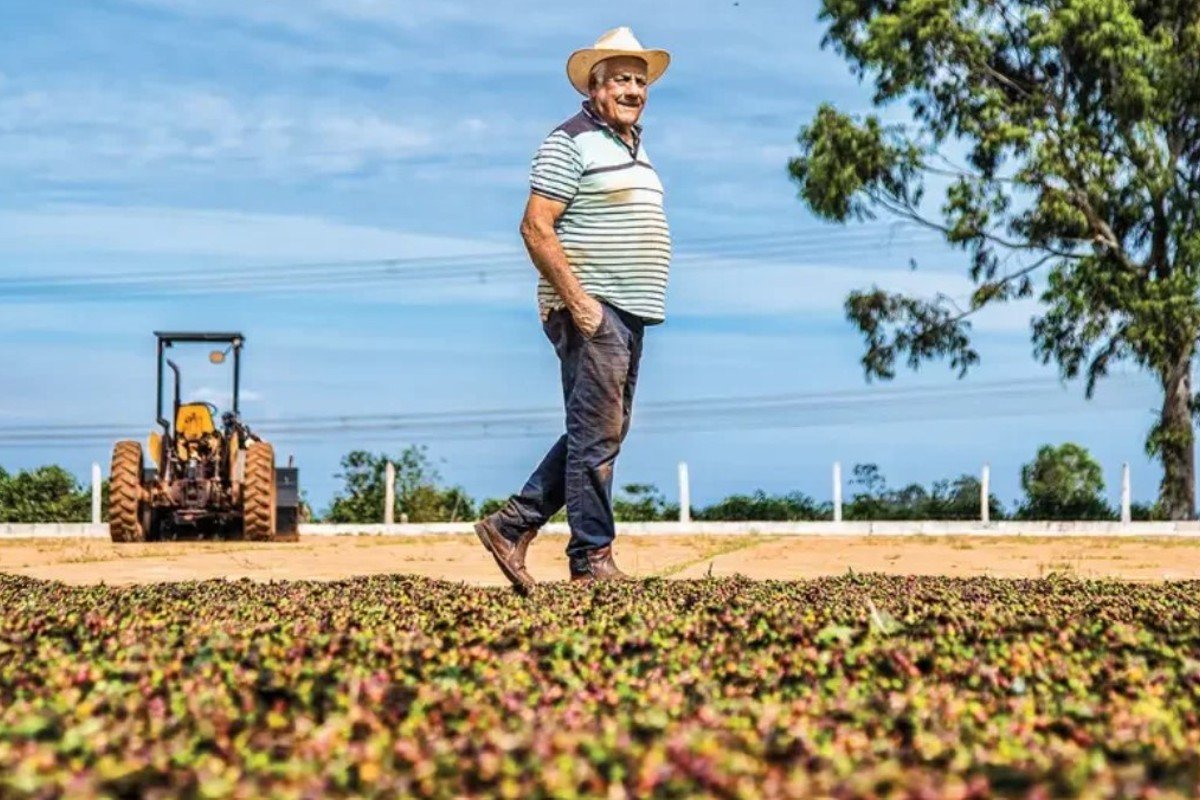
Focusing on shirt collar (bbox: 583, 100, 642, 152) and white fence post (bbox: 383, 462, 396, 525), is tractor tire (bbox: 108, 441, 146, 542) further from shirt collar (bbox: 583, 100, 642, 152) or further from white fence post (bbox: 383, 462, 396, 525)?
shirt collar (bbox: 583, 100, 642, 152)

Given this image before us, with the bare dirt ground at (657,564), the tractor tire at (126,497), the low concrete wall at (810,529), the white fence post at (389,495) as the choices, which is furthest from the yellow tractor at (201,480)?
the bare dirt ground at (657,564)

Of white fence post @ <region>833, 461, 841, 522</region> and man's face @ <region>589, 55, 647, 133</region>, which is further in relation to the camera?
white fence post @ <region>833, 461, 841, 522</region>

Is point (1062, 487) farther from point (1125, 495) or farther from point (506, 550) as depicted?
point (506, 550)

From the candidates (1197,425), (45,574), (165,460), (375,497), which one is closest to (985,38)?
(1197,425)

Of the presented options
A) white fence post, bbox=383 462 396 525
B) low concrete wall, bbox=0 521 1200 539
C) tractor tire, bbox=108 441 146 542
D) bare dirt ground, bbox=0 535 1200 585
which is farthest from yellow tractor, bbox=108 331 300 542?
bare dirt ground, bbox=0 535 1200 585

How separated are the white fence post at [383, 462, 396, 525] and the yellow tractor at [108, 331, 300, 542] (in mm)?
5632

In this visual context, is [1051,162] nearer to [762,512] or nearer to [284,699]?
[762,512]

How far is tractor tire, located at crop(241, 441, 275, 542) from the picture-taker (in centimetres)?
1766

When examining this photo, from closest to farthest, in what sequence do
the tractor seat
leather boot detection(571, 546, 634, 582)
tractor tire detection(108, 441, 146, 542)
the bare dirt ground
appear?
1. leather boot detection(571, 546, 634, 582)
2. the bare dirt ground
3. tractor tire detection(108, 441, 146, 542)
4. the tractor seat

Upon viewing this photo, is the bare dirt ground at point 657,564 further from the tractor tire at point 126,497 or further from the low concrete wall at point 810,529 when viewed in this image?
the low concrete wall at point 810,529

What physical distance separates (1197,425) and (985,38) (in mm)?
7612

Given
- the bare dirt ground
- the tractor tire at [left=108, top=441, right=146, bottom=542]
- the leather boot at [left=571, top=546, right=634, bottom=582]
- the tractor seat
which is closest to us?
the leather boot at [left=571, top=546, right=634, bottom=582]

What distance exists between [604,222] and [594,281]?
220 mm

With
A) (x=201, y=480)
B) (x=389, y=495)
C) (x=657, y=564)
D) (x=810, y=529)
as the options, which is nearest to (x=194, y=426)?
(x=201, y=480)
